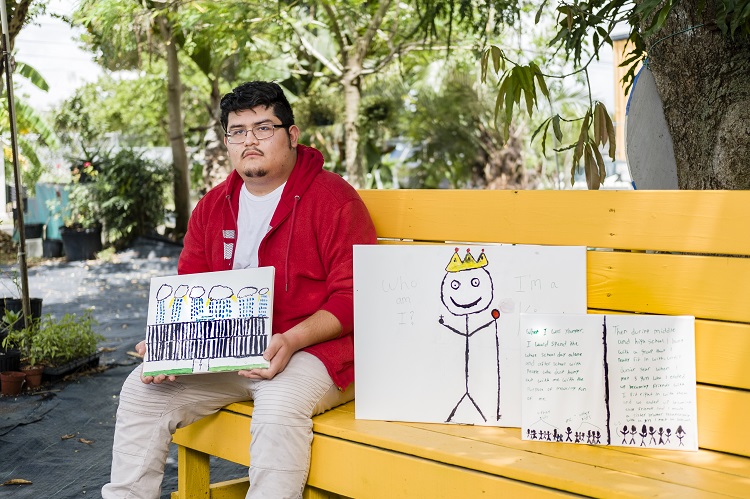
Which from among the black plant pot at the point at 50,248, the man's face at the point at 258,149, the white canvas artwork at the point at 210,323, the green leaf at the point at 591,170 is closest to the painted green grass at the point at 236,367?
the white canvas artwork at the point at 210,323

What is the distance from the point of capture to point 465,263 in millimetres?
2551

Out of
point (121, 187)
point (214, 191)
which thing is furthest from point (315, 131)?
point (214, 191)

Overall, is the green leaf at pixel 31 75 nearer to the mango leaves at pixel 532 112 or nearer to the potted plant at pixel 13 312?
the potted plant at pixel 13 312

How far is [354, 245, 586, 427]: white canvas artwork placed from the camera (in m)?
2.47

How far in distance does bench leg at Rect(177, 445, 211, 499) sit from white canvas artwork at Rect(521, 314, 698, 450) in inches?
46.8

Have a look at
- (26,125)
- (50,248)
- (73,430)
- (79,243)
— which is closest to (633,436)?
(73,430)

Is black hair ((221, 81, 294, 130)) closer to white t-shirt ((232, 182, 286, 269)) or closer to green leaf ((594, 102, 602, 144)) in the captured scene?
white t-shirt ((232, 182, 286, 269))

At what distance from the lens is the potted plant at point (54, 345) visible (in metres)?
5.36

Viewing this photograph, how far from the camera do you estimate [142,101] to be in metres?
26.5

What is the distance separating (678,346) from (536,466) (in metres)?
0.53

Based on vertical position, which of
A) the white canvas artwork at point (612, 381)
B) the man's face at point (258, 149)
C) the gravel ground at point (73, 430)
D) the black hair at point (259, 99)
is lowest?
the gravel ground at point (73, 430)

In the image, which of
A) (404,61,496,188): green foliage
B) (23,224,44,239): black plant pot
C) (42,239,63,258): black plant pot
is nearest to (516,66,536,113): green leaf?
(42,239,63,258): black plant pot

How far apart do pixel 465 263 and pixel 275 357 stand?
0.63 m

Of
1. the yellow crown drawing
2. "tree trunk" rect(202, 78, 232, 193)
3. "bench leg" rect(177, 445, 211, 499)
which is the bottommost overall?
"bench leg" rect(177, 445, 211, 499)
